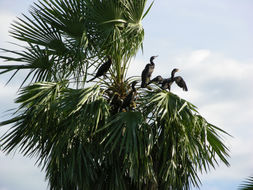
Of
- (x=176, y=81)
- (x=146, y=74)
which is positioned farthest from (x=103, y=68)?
(x=176, y=81)

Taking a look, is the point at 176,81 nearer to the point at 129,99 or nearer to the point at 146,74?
the point at 146,74

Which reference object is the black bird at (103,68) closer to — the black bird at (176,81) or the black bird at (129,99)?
the black bird at (129,99)

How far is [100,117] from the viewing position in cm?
705

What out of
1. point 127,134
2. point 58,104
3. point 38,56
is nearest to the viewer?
point 127,134

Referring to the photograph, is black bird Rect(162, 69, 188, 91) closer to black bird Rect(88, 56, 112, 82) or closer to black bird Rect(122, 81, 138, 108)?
black bird Rect(122, 81, 138, 108)

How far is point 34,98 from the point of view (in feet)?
23.8

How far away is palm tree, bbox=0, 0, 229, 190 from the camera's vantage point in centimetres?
673

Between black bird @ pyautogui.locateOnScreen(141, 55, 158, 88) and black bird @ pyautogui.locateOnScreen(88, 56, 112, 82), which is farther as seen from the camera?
black bird @ pyautogui.locateOnScreen(88, 56, 112, 82)

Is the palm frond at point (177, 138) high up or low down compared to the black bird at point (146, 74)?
→ down

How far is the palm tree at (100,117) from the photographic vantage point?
6727 mm

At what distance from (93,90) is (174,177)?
162 centimetres

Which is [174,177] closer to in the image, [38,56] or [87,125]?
[87,125]

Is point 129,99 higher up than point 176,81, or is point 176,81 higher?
point 176,81

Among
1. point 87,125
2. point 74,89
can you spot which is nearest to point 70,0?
point 74,89
